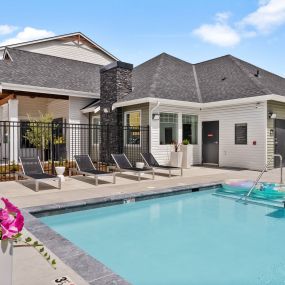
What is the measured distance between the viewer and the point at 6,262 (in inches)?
90.7

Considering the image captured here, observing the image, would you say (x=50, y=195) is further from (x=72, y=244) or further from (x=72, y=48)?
(x=72, y=48)

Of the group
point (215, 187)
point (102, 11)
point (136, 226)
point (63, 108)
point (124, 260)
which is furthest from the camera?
point (63, 108)

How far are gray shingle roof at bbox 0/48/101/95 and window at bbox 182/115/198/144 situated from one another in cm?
569

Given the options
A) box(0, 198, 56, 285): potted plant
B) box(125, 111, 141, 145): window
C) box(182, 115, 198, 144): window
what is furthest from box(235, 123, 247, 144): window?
box(0, 198, 56, 285): potted plant

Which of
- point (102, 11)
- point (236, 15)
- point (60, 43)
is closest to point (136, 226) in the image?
point (102, 11)

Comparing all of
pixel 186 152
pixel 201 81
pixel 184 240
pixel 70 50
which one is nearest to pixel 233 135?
pixel 186 152

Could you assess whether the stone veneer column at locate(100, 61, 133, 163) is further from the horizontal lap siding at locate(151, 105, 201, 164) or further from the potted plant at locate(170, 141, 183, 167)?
the potted plant at locate(170, 141, 183, 167)

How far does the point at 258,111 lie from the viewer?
41.6 ft

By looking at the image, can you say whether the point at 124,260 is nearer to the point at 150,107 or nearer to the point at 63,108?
the point at 150,107

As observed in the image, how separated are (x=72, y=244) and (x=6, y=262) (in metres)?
1.69

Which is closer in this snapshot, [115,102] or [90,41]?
[115,102]

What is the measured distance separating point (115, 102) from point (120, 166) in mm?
4679

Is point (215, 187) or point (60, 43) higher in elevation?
point (60, 43)

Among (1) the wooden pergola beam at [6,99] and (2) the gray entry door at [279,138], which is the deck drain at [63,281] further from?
(1) the wooden pergola beam at [6,99]
